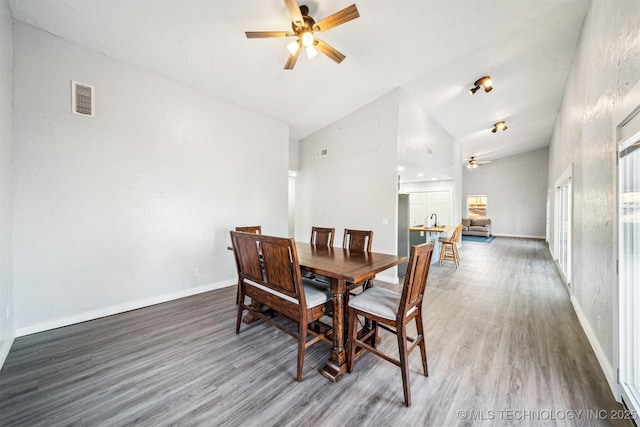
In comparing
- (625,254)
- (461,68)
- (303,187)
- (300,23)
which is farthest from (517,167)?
(300,23)

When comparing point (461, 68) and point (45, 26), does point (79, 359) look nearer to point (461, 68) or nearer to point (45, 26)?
point (45, 26)

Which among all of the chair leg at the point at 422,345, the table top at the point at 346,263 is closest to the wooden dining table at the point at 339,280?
the table top at the point at 346,263

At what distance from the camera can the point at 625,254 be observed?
1642mm

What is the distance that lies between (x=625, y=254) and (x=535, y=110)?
5.80 m

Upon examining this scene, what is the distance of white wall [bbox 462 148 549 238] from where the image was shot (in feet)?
33.0

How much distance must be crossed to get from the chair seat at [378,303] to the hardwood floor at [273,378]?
0.56 meters

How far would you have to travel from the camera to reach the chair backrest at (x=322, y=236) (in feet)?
10.3

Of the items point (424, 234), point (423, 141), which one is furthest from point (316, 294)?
point (423, 141)

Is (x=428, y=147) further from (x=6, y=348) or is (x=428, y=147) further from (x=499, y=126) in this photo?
(x=6, y=348)

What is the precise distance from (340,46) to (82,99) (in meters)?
3.08

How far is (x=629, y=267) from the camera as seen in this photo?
162cm

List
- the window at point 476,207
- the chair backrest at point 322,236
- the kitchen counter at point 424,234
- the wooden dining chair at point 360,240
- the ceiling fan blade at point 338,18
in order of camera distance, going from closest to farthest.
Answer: the ceiling fan blade at point 338,18
the wooden dining chair at point 360,240
the chair backrest at point 322,236
the kitchen counter at point 424,234
the window at point 476,207

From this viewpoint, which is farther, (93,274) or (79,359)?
(93,274)

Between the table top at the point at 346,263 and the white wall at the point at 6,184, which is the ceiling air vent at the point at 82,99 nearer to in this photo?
the white wall at the point at 6,184
